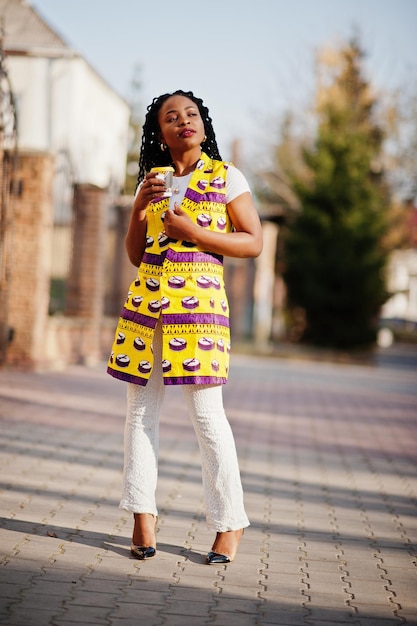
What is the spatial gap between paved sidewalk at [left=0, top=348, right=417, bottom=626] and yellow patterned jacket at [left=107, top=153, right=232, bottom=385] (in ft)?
2.75

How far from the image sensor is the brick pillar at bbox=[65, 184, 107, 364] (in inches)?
650

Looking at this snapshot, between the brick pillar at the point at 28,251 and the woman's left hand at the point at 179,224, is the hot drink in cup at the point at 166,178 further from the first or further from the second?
the brick pillar at the point at 28,251

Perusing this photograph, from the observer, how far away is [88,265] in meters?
16.8

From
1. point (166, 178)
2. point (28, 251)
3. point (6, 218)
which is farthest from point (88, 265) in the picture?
point (166, 178)

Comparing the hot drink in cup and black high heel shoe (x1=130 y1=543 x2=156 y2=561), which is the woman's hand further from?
black high heel shoe (x1=130 y1=543 x2=156 y2=561)

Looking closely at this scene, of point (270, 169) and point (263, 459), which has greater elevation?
point (270, 169)

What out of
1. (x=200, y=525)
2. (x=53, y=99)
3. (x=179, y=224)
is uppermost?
(x=53, y=99)

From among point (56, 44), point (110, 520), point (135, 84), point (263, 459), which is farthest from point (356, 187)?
point (135, 84)

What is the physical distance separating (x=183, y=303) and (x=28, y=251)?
9.69 metres

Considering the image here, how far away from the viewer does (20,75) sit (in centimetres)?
3553

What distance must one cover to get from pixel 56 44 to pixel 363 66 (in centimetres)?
1391

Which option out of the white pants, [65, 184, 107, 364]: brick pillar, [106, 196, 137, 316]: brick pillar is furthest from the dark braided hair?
[106, 196, 137, 316]: brick pillar

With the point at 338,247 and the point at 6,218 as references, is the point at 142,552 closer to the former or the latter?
the point at 6,218

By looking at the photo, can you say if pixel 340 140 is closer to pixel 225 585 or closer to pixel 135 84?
pixel 225 585
